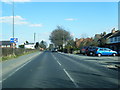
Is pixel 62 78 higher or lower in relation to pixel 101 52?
lower

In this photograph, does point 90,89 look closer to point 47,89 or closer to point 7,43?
point 47,89

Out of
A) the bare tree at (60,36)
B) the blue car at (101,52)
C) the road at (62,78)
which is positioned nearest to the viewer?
the road at (62,78)

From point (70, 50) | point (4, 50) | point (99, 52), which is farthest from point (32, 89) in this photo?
point (70, 50)

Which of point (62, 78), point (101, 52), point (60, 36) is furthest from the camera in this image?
point (60, 36)

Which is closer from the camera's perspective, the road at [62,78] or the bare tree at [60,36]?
the road at [62,78]

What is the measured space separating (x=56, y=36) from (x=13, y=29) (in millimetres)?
65742

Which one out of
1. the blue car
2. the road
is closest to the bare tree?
the blue car

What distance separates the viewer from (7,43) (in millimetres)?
116875

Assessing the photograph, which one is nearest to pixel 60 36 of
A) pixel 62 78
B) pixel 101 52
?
pixel 101 52

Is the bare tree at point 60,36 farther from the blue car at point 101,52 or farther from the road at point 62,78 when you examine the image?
the road at point 62,78

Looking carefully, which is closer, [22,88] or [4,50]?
[22,88]

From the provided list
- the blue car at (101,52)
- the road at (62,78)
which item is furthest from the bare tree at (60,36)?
the road at (62,78)

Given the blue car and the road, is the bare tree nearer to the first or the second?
the blue car

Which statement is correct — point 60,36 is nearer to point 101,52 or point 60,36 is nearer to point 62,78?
point 101,52
